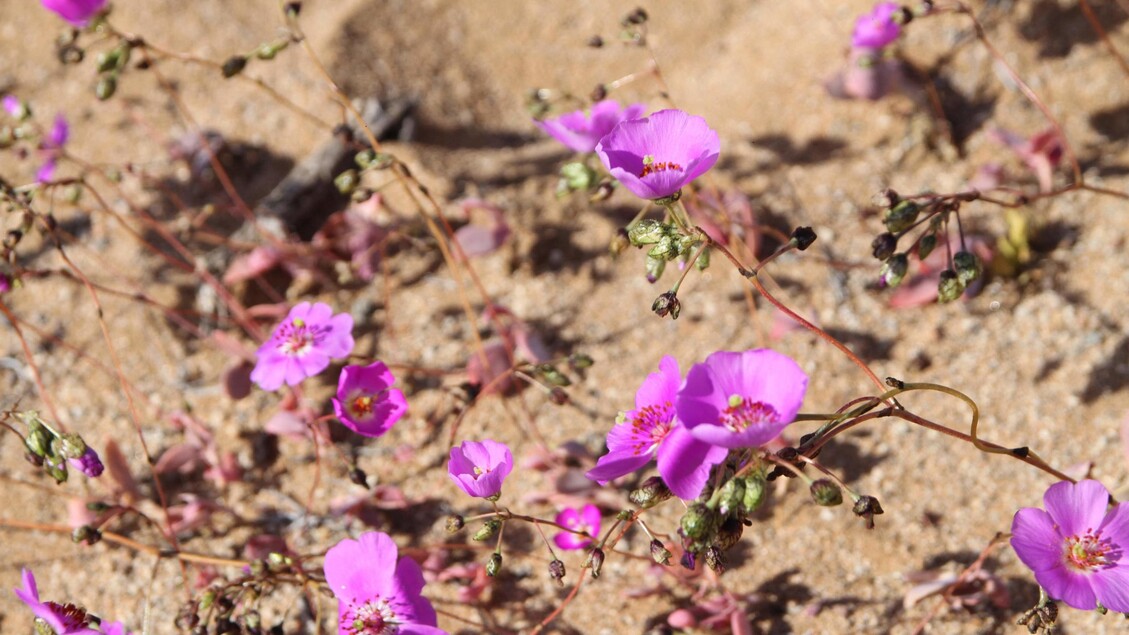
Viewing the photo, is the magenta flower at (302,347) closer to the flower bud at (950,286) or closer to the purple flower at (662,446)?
the purple flower at (662,446)

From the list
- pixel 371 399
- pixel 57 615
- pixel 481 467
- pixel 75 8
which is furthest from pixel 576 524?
pixel 75 8

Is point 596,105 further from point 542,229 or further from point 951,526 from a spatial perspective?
point 951,526

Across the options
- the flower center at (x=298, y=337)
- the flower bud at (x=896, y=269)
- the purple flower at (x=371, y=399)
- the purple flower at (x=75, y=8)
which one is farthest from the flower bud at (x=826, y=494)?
the purple flower at (x=75, y=8)

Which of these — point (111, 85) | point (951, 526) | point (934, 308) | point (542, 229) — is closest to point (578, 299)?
point (542, 229)

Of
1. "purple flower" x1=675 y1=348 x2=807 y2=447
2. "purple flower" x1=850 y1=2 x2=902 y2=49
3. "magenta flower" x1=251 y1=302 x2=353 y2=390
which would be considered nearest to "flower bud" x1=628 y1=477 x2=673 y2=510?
"purple flower" x1=675 y1=348 x2=807 y2=447

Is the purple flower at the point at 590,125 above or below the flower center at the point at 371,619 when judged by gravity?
above
